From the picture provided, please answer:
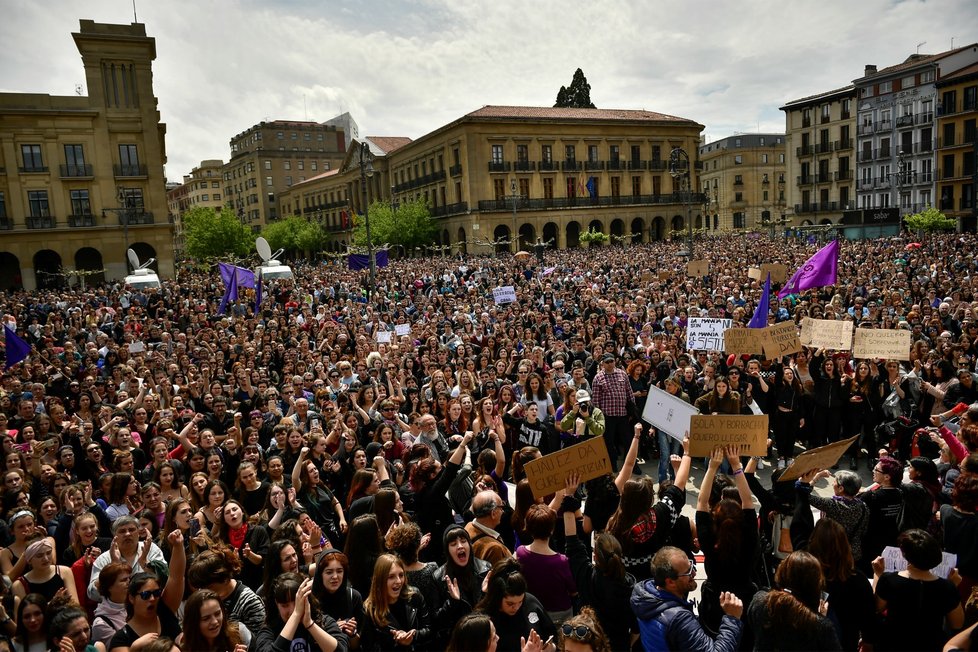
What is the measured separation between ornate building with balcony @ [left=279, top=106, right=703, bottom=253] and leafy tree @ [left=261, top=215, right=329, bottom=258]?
19.7m

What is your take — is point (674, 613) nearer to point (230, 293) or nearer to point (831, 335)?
point (831, 335)

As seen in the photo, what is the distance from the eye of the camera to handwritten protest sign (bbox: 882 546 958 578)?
366cm

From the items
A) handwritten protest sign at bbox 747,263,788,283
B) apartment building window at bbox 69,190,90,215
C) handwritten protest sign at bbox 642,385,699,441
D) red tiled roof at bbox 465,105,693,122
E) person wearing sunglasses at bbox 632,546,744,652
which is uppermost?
red tiled roof at bbox 465,105,693,122

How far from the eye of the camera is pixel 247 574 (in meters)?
4.50

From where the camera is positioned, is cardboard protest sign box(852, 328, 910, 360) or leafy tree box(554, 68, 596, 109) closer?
cardboard protest sign box(852, 328, 910, 360)

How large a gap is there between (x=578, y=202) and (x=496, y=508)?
55.0m

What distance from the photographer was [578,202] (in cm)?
5712

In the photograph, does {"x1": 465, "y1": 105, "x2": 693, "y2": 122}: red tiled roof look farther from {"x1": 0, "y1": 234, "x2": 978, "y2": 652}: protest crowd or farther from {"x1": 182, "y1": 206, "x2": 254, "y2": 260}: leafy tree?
{"x1": 0, "y1": 234, "x2": 978, "y2": 652}: protest crowd

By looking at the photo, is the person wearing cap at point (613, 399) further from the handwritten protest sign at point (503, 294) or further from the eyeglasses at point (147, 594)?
the handwritten protest sign at point (503, 294)

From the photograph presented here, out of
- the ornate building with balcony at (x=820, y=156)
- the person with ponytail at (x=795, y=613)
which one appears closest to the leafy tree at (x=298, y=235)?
the ornate building with balcony at (x=820, y=156)

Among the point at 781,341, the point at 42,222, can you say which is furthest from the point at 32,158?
the point at 781,341

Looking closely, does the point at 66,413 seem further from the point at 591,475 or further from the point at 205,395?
the point at 591,475

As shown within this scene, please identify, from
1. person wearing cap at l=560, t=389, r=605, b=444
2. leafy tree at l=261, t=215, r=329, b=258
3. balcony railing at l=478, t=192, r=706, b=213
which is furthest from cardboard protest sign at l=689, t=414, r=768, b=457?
leafy tree at l=261, t=215, r=329, b=258

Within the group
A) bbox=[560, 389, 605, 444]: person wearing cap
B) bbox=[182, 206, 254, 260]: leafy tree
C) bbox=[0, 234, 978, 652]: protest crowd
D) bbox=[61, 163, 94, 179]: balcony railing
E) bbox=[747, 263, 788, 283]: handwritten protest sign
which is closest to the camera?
bbox=[0, 234, 978, 652]: protest crowd
